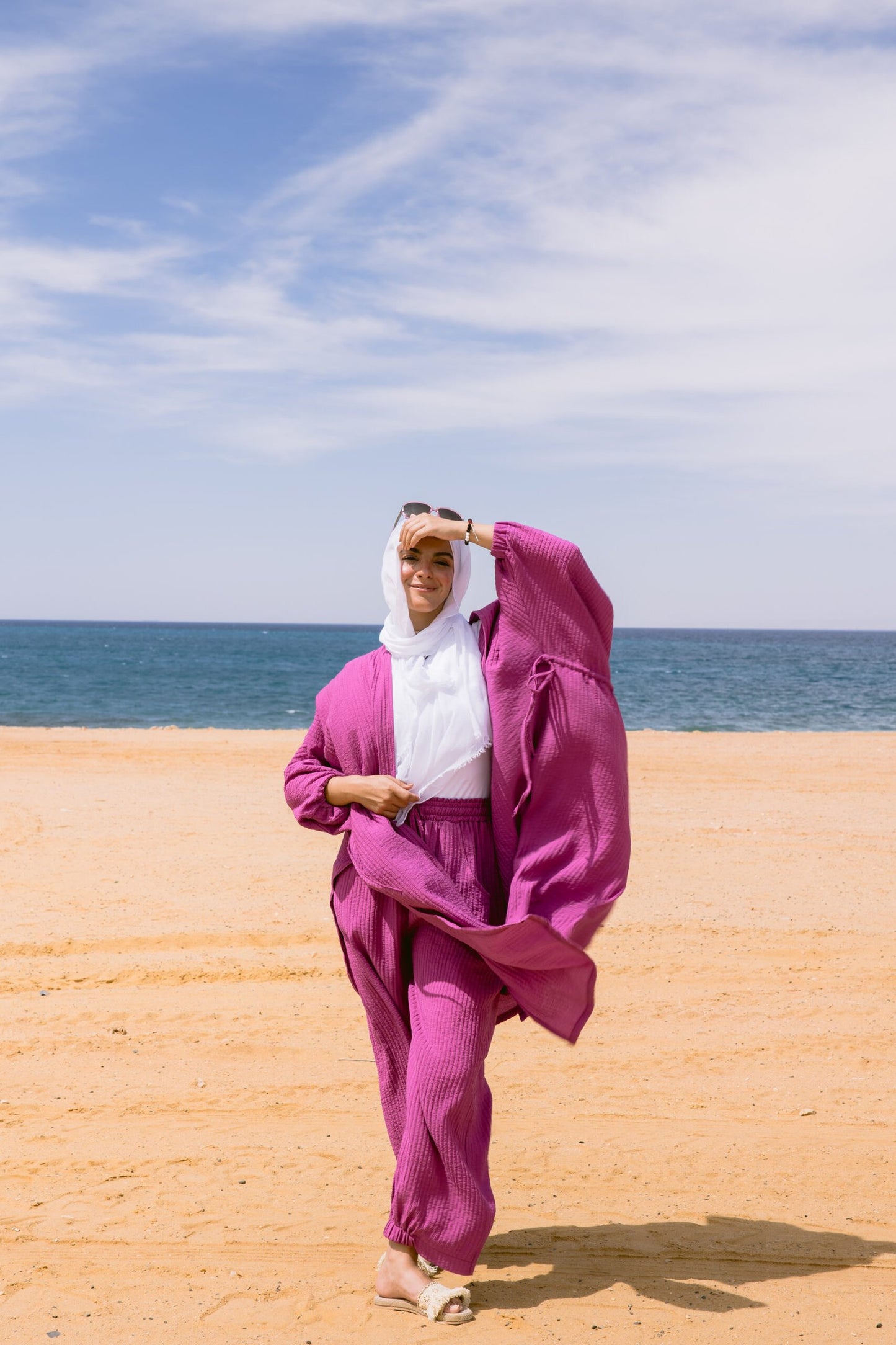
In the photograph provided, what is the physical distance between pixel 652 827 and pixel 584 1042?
19.4 feet

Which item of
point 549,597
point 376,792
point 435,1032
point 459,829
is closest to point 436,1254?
point 435,1032

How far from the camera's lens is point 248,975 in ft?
22.5

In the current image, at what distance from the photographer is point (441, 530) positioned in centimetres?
351

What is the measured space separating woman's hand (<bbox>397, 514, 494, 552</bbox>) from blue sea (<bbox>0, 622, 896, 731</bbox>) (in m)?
28.4

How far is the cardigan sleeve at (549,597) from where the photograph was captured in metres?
3.49

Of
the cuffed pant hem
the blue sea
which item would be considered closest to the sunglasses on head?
the cuffed pant hem

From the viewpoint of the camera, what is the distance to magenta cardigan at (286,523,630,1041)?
3471mm

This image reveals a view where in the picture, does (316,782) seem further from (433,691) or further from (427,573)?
(427,573)

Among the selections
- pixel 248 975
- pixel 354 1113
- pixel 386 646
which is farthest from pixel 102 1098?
pixel 386 646

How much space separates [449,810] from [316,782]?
1.38 feet

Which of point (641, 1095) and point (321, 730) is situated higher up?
point (321, 730)

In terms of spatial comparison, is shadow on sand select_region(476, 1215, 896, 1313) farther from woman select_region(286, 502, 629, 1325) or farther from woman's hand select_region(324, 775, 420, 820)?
woman's hand select_region(324, 775, 420, 820)

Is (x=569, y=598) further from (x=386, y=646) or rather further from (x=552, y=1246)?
(x=552, y=1246)

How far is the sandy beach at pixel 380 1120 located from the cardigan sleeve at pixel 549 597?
201 cm
